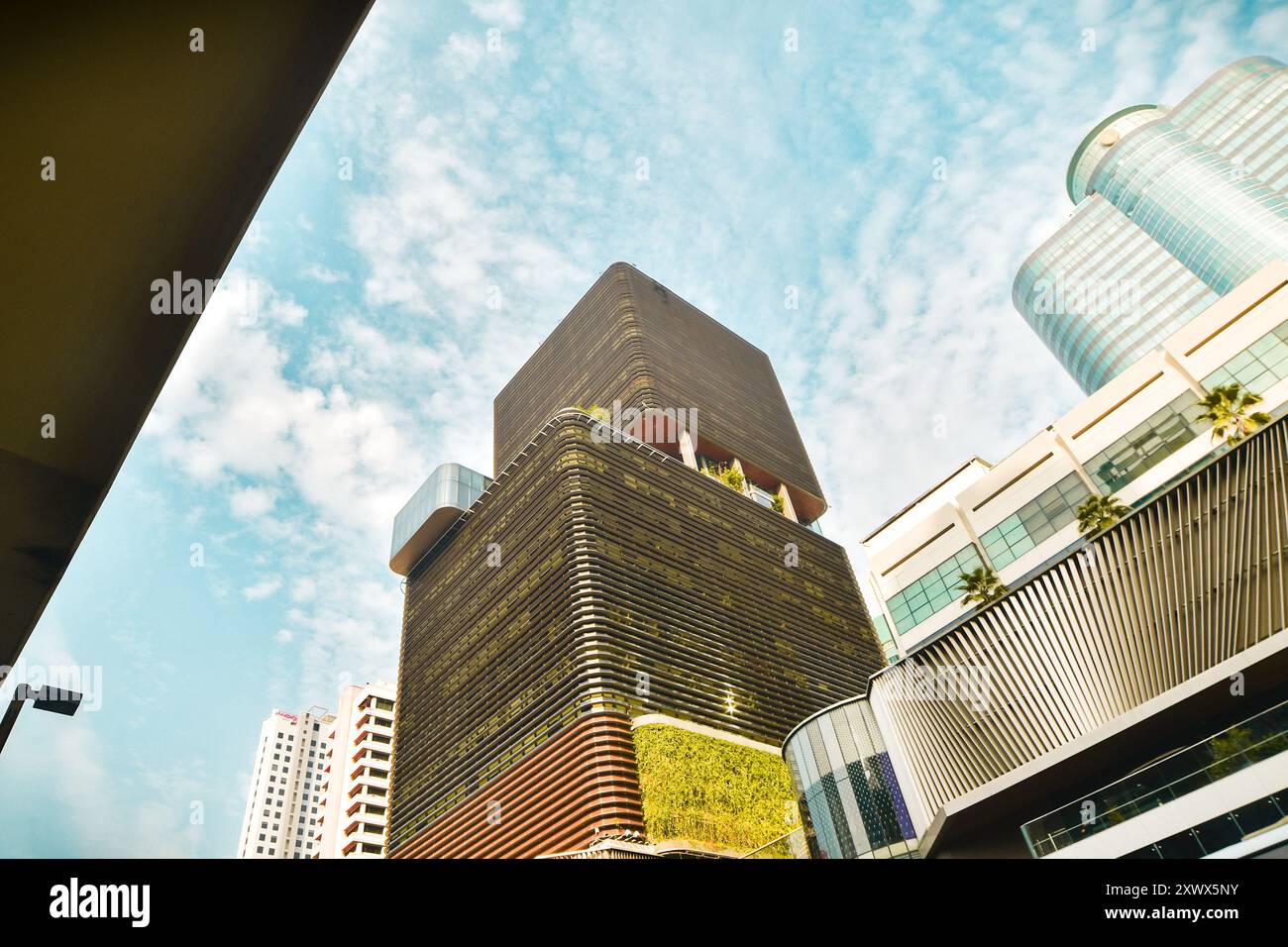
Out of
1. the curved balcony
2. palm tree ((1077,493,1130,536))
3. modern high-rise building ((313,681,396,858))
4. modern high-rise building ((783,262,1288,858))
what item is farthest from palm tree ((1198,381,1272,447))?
modern high-rise building ((313,681,396,858))

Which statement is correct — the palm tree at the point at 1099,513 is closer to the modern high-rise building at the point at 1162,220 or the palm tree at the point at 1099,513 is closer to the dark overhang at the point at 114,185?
the dark overhang at the point at 114,185

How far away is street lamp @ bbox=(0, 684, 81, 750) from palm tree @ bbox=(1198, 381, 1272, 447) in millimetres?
40578

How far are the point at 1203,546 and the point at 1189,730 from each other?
19.0 feet

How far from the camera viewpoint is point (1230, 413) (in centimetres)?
3475

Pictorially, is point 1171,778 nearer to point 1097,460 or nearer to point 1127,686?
point 1127,686

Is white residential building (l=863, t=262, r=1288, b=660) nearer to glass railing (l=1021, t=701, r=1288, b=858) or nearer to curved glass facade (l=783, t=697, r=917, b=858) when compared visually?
curved glass facade (l=783, t=697, r=917, b=858)

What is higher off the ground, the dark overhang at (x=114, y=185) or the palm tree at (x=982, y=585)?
the palm tree at (x=982, y=585)

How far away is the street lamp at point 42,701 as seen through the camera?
8805 millimetres

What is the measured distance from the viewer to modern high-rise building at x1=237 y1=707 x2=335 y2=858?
135250 mm

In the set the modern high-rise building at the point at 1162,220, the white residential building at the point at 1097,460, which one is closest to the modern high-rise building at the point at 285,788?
the white residential building at the point at 1097,460

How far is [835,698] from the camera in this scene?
5941 centimetres

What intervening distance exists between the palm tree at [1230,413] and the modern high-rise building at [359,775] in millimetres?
82706

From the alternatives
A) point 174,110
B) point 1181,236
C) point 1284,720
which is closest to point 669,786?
point 1284,720

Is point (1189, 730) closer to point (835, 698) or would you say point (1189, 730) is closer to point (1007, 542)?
point (1007, 542)
